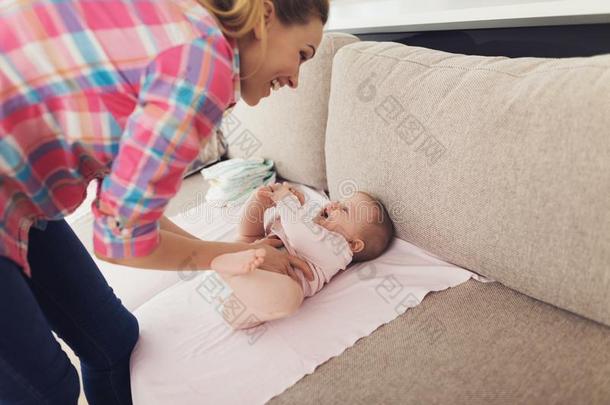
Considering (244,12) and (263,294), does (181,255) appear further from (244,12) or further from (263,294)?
(244,12)

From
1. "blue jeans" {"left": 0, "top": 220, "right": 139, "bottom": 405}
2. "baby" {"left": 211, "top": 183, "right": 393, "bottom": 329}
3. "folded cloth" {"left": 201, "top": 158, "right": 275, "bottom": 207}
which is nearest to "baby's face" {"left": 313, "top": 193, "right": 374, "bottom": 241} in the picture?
"baby" {"left": 211, "top": 183, "right": 393, "bottom": 329}

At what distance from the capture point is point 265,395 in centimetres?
90

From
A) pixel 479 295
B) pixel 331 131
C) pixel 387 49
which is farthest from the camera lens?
pixel 331 131

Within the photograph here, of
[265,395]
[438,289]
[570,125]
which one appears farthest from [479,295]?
[265,395]

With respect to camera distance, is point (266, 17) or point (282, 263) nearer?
point (266, 17)

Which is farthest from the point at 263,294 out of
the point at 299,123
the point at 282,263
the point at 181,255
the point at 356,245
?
the point at 299,123

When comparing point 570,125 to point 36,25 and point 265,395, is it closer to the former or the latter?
point 265,395

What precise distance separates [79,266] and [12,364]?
265 millimetres

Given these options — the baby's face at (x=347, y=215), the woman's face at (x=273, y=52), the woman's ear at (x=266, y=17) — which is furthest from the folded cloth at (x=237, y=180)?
the woman's ear at (x=266, y=17)

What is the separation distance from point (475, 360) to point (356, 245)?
47 centimetres

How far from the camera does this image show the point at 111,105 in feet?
2.18

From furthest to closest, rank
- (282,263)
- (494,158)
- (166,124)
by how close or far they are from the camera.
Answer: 1. (282,263)
2. (494,158)
3. (166,124)

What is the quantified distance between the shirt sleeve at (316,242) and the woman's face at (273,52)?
51cm

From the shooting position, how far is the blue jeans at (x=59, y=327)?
0.75 m
